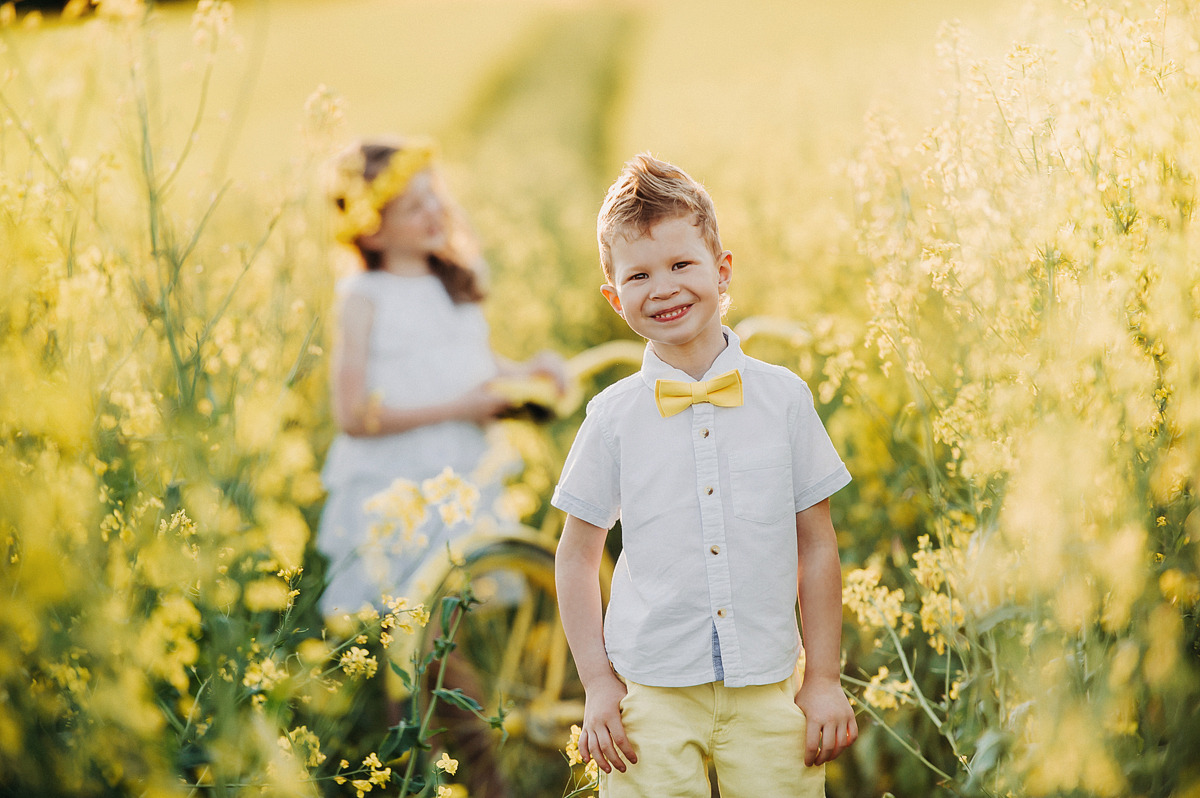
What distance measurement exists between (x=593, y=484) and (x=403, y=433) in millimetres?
1434

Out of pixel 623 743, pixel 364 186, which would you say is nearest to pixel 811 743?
pixel 623 743

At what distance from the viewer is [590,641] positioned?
4.97 feet

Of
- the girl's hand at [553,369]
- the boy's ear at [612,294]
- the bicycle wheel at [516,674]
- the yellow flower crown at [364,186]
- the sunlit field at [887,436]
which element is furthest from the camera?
the girl's hand at [553,369]

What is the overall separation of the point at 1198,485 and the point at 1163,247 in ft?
1.04

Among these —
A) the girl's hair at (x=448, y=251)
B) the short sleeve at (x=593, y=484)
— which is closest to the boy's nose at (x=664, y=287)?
the short sleeve at (x=593, y=484)

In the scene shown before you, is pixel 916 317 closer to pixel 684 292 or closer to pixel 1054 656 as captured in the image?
pixel 684 292

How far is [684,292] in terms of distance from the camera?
1455 mm

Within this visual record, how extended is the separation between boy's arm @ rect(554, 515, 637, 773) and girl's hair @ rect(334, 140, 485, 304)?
170 cm

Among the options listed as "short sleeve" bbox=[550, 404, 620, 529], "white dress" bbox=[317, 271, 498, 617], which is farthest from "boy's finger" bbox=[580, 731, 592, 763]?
"white dress" bbox=[317, 271, 498, 617]

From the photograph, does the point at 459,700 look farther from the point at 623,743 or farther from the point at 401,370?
the point at 401,370

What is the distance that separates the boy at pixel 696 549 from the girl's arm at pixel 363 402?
1.34 m

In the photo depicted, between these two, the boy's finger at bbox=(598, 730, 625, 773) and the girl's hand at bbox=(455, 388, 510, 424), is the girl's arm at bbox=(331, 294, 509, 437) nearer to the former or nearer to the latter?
the girl's hand at bbox=(455, 388, 510, 424)

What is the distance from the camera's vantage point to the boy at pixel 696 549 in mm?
1445

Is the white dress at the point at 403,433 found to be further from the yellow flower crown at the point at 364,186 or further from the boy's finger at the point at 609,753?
the boy's finger at the point at 609,753
